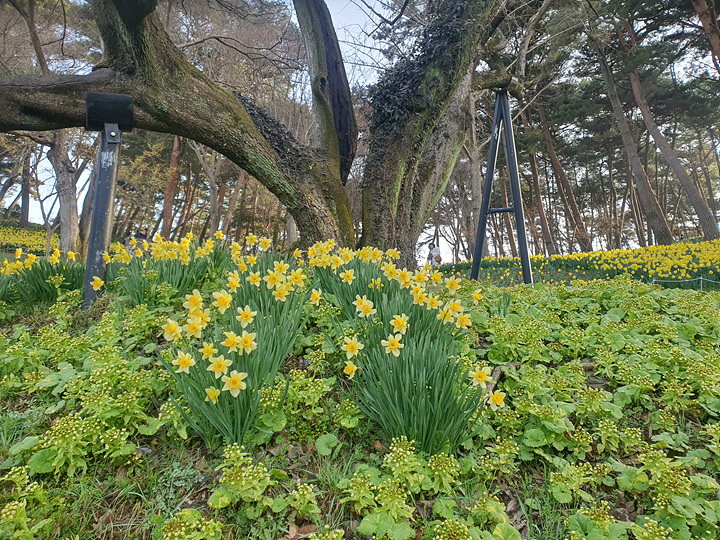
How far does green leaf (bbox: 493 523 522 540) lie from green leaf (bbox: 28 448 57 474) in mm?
1660

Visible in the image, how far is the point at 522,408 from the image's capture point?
70.1 inches

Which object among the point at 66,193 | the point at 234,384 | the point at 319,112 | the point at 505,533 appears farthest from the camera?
the point at 66,193

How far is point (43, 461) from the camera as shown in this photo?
1.44 metres

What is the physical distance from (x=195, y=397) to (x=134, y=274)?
1619 mm

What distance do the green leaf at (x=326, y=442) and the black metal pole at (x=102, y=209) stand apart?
2415mm

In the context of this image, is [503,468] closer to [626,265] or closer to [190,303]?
[190,303]

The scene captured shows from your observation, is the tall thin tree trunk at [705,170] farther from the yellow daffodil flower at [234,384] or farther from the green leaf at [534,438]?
the yellow daffodil flower at [234,384]

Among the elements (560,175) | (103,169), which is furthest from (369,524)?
(560,175)

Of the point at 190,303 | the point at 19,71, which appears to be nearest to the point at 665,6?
the point at 190,303

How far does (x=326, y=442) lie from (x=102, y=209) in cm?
273

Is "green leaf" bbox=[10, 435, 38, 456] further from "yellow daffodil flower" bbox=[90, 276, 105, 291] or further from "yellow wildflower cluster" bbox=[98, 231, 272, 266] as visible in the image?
"yellow daffodil flower" bbox=[90, 276, 105, 291]

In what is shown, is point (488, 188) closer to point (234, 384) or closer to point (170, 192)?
point (234, 384)

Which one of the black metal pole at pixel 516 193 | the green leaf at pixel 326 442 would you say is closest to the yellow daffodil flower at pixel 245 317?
the green leaf at pixel 326 442

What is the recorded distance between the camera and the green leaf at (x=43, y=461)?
1.42 m
